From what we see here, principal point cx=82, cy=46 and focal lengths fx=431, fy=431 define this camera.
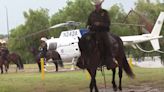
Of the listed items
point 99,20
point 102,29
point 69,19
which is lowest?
point 102,29

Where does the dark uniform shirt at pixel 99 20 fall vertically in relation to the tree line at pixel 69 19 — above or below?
below

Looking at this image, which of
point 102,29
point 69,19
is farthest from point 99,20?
point 69,19

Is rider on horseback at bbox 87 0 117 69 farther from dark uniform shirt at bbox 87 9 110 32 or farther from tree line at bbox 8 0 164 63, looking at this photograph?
tree line at bbox 8 0 164 63

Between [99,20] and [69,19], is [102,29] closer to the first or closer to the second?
[99,20]

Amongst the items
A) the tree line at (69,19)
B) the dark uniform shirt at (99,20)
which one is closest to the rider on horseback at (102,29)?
the dark uniform shirt at (99,20)

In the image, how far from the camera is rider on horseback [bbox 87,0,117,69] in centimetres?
1073

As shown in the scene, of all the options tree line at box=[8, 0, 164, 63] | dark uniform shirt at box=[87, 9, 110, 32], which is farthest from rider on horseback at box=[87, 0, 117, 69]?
tree line at box=[8, 0, 164, 63]

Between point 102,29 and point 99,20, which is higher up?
point 99,20

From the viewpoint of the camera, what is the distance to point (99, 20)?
35.6 feet

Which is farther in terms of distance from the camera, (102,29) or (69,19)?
(69,19)

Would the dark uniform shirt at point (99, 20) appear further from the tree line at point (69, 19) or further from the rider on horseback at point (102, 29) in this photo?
the tree line at point (69, 19)

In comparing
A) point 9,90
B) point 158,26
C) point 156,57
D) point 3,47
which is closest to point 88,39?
point 9,90

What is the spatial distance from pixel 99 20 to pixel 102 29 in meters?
0.24

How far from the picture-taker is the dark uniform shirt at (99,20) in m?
10.8
